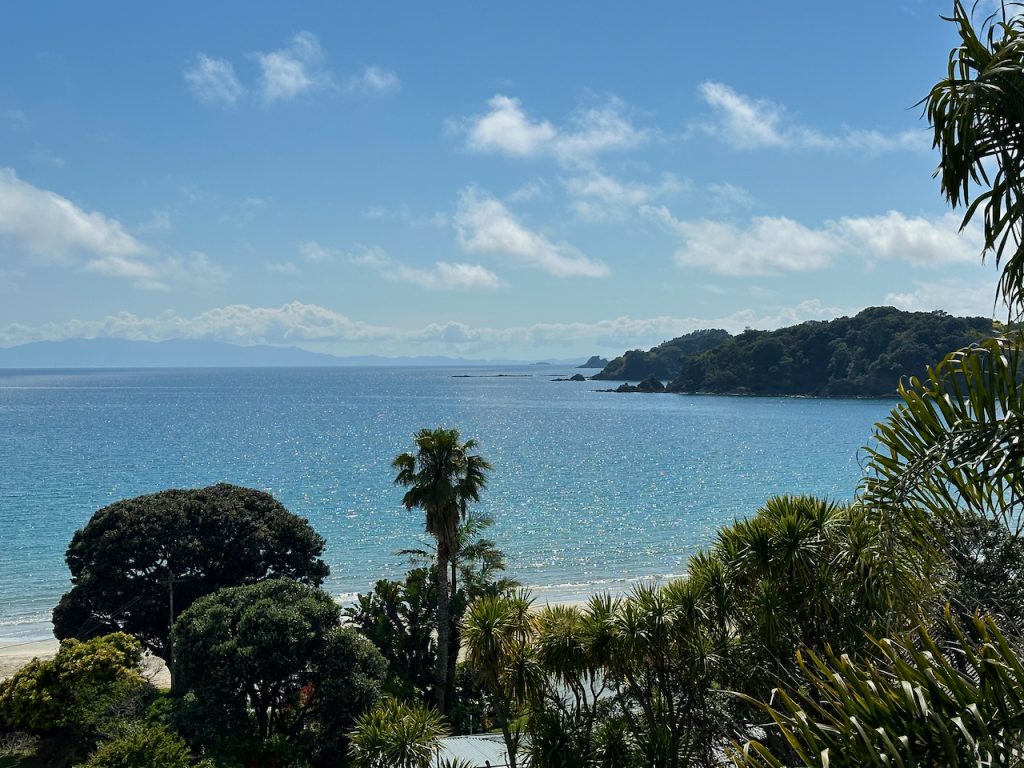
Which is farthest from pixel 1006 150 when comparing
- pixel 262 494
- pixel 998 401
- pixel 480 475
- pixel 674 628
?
pixel 262 494

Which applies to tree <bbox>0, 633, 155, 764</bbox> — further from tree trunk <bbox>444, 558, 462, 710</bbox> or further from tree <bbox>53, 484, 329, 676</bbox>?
tree trunk <bbox>444, 558, 462, 710</bbox>

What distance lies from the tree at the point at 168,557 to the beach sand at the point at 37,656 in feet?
6.93

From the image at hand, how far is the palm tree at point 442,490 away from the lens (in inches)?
915

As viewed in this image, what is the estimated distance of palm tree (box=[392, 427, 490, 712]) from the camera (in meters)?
23.2

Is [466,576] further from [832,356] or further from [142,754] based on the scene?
[832,356]

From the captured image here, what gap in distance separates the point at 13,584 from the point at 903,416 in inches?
1739

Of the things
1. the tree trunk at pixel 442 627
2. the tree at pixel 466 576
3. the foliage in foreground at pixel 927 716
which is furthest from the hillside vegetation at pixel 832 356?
the foliage in foreground at pixel 927 716

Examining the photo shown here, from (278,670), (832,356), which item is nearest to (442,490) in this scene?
(278,670)

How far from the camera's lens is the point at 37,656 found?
1193 inches

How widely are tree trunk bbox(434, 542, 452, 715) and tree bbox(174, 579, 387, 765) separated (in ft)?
9.05

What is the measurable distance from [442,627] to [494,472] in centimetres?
5483

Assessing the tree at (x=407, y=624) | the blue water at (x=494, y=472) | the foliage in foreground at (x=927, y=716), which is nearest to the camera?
the foliage in foreground at (x=927, y=716)

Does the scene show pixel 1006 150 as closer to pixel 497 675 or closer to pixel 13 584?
pixel 497 675

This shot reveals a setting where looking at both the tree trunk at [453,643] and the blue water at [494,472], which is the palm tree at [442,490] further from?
the blue water at [494,472]
